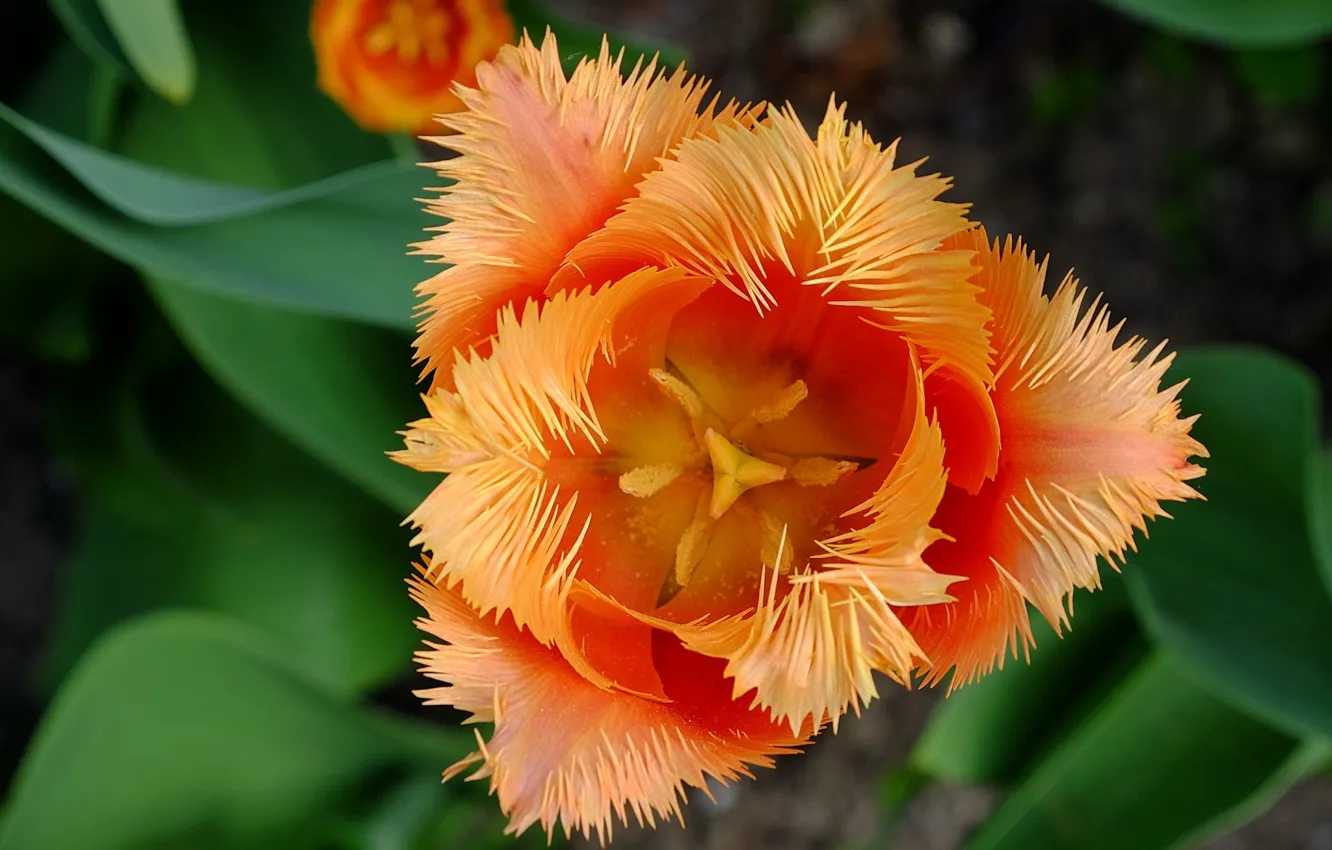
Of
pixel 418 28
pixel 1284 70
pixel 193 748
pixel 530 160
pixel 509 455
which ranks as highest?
pixel 1284 70

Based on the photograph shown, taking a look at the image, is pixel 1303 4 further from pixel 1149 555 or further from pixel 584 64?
pixel 584 64

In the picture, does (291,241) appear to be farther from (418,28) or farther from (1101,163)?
(1101,163)

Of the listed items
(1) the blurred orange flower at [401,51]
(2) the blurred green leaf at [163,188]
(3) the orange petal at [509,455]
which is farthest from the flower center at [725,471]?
(1) the blurred orange flower at [401,51]

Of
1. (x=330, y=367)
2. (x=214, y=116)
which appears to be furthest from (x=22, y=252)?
(x=330, y=367)

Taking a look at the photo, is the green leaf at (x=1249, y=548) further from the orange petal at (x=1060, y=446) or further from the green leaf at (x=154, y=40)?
the green leaf at (x=154, y=40)

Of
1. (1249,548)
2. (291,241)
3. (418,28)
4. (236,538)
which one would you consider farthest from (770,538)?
(236,538)

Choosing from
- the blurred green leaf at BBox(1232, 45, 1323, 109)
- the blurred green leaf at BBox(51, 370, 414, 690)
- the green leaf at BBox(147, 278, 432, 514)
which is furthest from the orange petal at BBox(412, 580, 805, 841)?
the blurred green leaf at BBox(1232, 45, 1323, 109)
